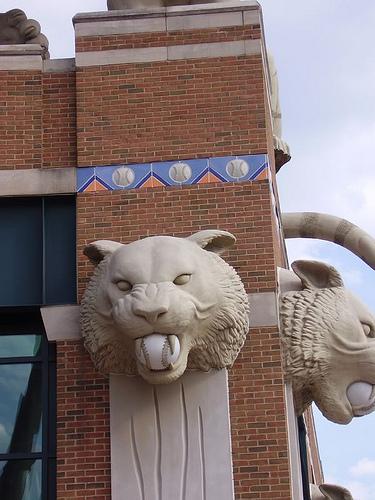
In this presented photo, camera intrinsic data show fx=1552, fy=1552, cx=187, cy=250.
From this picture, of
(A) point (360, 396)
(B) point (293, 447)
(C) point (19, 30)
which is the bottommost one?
(B) point (293, 447)

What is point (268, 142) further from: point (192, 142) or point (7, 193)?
point (7, 193)

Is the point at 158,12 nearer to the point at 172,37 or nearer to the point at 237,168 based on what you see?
the point at 172,37

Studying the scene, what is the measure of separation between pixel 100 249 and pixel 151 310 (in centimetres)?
140

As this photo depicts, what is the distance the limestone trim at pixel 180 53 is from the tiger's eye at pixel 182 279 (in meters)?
3.20

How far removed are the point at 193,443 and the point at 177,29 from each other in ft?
16.0

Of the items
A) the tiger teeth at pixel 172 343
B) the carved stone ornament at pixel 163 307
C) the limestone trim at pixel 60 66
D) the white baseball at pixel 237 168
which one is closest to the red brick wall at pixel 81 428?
the carved stone ornament at pixel 163 307

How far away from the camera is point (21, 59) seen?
1775cm

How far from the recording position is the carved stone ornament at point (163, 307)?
1506 centimetres

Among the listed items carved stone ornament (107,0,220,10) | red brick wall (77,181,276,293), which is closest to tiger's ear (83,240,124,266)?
red brick wall (77,181,276,293)

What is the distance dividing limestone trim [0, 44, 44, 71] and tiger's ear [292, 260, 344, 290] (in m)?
3.80

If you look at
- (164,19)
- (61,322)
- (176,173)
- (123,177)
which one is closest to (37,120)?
(123,177)

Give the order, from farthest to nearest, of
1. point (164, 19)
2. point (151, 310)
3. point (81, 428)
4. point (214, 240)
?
point (164, 19)
point (214, 240)
point (81, 428)
point (151, 310)

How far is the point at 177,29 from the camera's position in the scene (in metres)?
17.6

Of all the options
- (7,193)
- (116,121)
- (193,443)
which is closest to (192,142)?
(116,121)
